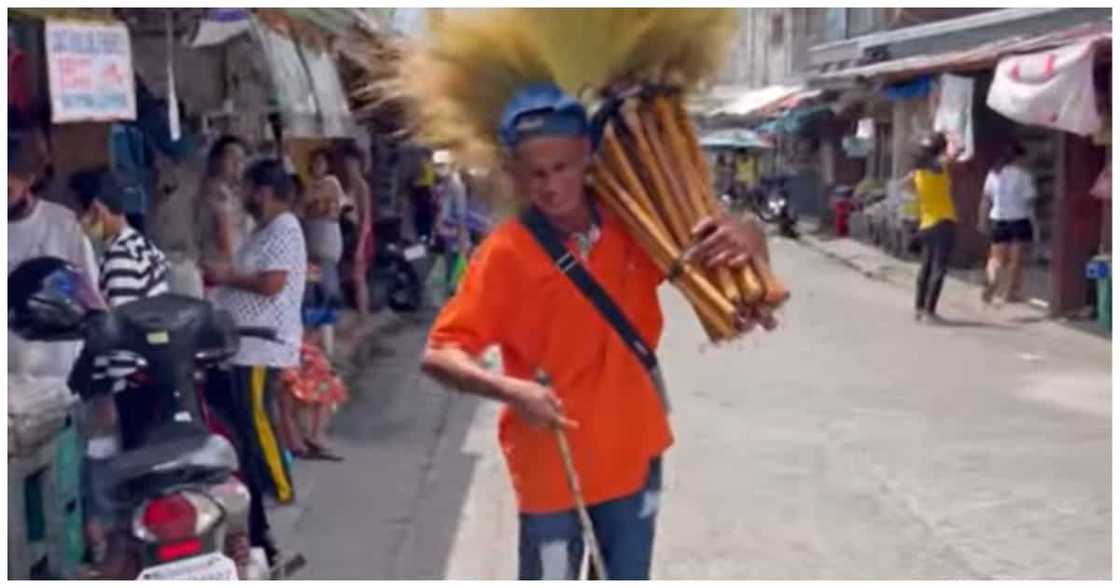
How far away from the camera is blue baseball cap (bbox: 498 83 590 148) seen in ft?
12.0

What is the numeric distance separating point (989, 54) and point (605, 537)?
11103 mm

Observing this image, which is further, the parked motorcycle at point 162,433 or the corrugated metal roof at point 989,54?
the corrugated metal roof at point 989,54

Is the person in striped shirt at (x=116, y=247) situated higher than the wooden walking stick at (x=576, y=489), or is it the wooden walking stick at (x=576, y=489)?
the person in striped shirt at (x=116, y=247)

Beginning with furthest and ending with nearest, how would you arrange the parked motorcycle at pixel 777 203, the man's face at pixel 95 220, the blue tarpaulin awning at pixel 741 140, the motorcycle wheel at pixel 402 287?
the blue tarpaulin awning at pixel 741 140, the parked motorcycle at pixel 777 203, the motorcycle wheel at pixel 402 287, the man's face at pixel 95 220

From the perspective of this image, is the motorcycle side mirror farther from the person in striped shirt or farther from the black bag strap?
the black bag strap

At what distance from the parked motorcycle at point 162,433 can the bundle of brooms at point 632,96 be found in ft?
3.21

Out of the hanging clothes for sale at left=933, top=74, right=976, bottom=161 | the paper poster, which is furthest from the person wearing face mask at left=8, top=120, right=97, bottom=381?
the hanging clothes for sale at left=933, top=74, right=976, bottom=161

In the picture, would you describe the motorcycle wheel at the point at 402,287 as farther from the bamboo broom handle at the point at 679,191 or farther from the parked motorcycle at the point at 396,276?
the bamboo broom handle at the point at 679,191

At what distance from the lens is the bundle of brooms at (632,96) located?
3.71 meters

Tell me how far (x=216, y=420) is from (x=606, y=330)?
238cm

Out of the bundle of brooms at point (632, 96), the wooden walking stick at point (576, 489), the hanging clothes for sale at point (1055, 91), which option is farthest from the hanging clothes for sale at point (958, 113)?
the wooden walking stick at point (576, 489)

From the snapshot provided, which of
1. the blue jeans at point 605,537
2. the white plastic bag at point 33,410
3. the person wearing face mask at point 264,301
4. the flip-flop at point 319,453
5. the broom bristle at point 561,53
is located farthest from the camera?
the flip-flop at point 319,453

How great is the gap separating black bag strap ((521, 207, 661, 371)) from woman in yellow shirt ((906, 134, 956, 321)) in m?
10.3

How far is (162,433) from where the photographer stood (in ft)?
14.5
